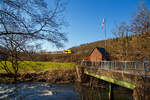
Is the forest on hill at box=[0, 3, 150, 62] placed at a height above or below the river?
above

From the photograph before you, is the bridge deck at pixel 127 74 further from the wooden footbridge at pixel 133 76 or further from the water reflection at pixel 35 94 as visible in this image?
the water reflection at pixel 35 94

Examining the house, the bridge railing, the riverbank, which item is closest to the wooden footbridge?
the bridge railing

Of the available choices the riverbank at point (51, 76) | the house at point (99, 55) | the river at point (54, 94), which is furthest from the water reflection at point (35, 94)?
the house at point (99, 55)

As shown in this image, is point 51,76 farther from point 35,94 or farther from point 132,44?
point 132,44

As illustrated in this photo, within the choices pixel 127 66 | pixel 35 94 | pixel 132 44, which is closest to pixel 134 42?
pixel 132 44

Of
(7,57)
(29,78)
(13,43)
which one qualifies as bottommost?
(29,78)

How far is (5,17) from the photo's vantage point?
371 cm

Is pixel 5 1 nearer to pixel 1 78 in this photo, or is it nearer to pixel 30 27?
pixel 30 27

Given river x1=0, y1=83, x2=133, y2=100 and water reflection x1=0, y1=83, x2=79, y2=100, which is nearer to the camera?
water reflection x1=0, y1=83, x2=79, y2=100

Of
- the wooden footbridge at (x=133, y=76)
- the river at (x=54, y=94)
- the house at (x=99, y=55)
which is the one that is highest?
the house at (x=99, y=55)

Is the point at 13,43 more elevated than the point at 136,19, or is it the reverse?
the point at 136,19

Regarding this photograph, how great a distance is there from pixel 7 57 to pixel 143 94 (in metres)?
7.25

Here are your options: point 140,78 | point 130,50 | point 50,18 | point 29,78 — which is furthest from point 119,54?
point 50,18

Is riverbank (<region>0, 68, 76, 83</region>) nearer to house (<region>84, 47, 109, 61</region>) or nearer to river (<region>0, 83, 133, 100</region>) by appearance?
river (<region>0, 83, 133, 100</region>)
